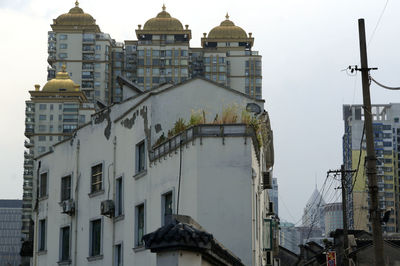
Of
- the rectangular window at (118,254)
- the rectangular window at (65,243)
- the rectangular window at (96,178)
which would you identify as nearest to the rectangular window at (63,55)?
the rectangular window at (65,243)

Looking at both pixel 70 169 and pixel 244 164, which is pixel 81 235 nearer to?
pixel 70 169

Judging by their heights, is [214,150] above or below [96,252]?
above

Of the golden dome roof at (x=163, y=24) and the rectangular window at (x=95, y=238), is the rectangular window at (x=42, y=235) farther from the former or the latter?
the golden dome roof at (x=163, y=24)

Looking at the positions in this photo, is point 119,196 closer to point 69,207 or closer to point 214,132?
point 69,207

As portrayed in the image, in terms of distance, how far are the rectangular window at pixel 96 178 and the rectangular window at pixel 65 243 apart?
3.15 meters

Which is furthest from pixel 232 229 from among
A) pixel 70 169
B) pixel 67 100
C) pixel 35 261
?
pixel 67 100

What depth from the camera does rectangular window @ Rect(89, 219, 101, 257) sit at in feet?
119

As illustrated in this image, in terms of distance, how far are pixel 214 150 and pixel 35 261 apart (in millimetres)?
17647

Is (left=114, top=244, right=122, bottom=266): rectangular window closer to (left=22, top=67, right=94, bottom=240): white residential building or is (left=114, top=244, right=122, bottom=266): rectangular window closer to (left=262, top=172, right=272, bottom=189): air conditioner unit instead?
(left=262, top=172, right=272, bottom=189): air conditioner unit

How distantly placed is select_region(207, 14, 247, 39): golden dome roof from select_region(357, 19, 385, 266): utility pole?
153 m

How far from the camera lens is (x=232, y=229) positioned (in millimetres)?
27344

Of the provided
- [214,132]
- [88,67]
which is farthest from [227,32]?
[214,132]

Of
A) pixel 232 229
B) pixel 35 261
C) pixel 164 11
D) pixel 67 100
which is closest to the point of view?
pixel 232 229

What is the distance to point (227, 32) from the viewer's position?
175250mm
